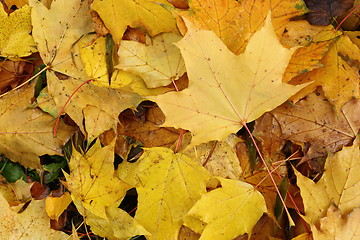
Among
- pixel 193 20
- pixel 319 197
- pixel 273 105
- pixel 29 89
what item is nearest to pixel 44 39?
pixel 29 89

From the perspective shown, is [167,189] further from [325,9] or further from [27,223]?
[325,9]

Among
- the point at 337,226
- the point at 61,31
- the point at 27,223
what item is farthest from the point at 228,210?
the point at 61,31

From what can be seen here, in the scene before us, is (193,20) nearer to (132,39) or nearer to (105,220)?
(132,39)

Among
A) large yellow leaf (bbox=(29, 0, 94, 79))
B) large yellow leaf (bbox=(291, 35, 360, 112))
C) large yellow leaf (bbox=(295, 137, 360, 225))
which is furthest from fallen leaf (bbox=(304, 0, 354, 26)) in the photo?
large yellow leaf (bbox=(29, 0, 94, 79))

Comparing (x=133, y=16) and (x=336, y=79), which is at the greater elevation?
(x=133, y=16)

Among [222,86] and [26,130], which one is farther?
[26,130]

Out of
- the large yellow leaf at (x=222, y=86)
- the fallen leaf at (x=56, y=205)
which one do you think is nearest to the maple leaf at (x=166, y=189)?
the large yellow leaf at (x=222, y=86)

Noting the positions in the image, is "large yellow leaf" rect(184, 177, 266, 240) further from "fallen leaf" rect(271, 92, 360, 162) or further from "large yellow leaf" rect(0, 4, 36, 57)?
"large yellow leaf" rect(0, 4, 36, 57)
